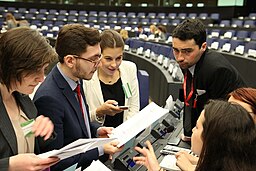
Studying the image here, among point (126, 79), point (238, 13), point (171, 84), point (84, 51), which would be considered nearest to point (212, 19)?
point (238, 13)

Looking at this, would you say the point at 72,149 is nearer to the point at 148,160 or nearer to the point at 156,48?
the point at 148,160

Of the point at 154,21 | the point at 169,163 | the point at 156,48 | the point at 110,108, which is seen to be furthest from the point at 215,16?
the point at 169,163

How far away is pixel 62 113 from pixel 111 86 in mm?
782

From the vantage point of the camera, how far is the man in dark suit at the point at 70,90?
1.36 m

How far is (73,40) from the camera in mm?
1419

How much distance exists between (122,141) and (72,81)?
34 cm

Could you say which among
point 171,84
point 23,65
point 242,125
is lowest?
point 171,84

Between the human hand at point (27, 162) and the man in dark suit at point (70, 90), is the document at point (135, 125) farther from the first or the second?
Result: the human hand at point (27, 162)

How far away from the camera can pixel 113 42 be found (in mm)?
1938

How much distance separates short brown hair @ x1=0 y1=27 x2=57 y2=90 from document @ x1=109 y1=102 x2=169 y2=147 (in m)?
0.51

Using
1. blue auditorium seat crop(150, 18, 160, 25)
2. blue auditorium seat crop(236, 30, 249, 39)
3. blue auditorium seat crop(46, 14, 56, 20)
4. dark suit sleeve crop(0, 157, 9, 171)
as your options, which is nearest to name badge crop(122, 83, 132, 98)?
dark suit sleeve crop(0, 157, 9, 171)

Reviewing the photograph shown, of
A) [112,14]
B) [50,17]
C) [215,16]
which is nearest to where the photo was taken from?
[215,16]

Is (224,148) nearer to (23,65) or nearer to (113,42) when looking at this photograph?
(23,65)

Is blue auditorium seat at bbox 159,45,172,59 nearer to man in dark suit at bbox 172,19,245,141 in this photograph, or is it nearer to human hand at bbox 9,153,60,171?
man in dark suit at bbox 172,19,245,141
